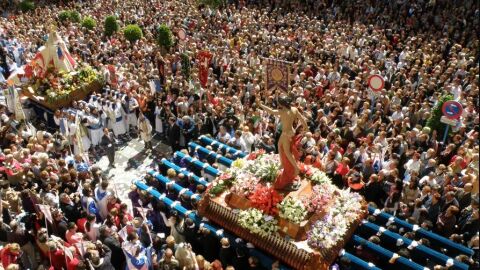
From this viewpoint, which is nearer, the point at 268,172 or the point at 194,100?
the point at 268,172

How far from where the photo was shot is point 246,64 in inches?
677

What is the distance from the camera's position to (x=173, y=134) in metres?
13.4

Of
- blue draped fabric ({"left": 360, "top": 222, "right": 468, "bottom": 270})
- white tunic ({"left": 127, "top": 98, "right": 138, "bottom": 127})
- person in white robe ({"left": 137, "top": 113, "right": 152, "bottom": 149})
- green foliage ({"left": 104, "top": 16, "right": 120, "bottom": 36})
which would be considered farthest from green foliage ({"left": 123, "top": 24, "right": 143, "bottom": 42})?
blue draped fabric ({"left": 360, "top": 222, "right": 468, "bottom": 270})

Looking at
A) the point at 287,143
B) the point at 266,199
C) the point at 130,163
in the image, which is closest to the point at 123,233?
the point at 266,199

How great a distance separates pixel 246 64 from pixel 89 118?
6.40 m

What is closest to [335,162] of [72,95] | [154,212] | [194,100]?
[154,212]

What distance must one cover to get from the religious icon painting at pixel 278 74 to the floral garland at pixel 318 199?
2.48m

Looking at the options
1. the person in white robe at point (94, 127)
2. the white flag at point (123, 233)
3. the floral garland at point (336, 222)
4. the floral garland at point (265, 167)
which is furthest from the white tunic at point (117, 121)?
the floral garland at point (336, 222)

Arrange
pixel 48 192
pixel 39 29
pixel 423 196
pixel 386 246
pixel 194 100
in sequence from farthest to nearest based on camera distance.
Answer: pixel 39 29 → pixel 194 100 → pixel 48 192 → pixel 423 196 → pixel 386 246

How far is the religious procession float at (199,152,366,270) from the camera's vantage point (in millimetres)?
8633

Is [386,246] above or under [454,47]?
under

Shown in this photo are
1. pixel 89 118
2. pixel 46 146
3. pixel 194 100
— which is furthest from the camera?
pixel 194 100

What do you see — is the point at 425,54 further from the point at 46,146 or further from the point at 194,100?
the point at 46,146

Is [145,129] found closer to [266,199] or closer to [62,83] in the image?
[62,83]
